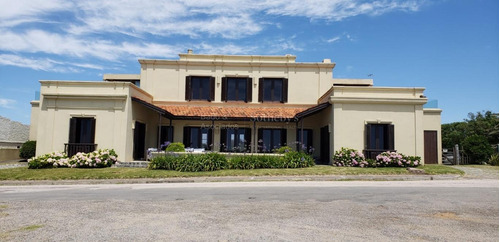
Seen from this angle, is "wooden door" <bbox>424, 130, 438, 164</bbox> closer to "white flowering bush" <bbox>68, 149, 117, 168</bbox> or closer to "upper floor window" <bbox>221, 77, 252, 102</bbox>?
"upper floor window" <bbox>221, 77, 252, 102</bbox>

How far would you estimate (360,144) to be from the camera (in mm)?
20469

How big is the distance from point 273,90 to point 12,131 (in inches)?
1077

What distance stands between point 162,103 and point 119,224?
62.8 feet

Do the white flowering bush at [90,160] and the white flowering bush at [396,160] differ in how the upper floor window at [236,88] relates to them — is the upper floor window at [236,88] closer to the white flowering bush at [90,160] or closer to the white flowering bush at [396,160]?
Answer: the white flowering bush at [90,160]

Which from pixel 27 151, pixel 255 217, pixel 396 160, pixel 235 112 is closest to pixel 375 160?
pixel 396 160

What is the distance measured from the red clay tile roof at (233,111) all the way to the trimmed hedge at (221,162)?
12.7 ft

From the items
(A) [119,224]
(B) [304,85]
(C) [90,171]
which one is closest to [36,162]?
(C) [90,171]

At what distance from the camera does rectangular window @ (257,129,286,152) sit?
933 inches

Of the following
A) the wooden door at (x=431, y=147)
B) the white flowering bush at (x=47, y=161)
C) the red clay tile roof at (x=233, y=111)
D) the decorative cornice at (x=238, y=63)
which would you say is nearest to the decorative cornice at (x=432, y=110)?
the wooden door at (x=431, y=147)

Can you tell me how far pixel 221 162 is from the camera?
59.0ft

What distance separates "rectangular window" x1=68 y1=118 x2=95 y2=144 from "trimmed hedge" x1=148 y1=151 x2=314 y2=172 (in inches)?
182

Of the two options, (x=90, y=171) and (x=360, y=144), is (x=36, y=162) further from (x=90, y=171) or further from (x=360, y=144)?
(x=360, y=144)

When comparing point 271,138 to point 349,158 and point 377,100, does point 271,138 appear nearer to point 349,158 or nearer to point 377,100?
point 349,158

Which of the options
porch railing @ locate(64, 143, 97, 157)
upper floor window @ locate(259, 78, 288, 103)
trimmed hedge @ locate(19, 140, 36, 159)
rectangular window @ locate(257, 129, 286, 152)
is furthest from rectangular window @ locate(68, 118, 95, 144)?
upper floor window @ locate(259, 78, 288, 103)
